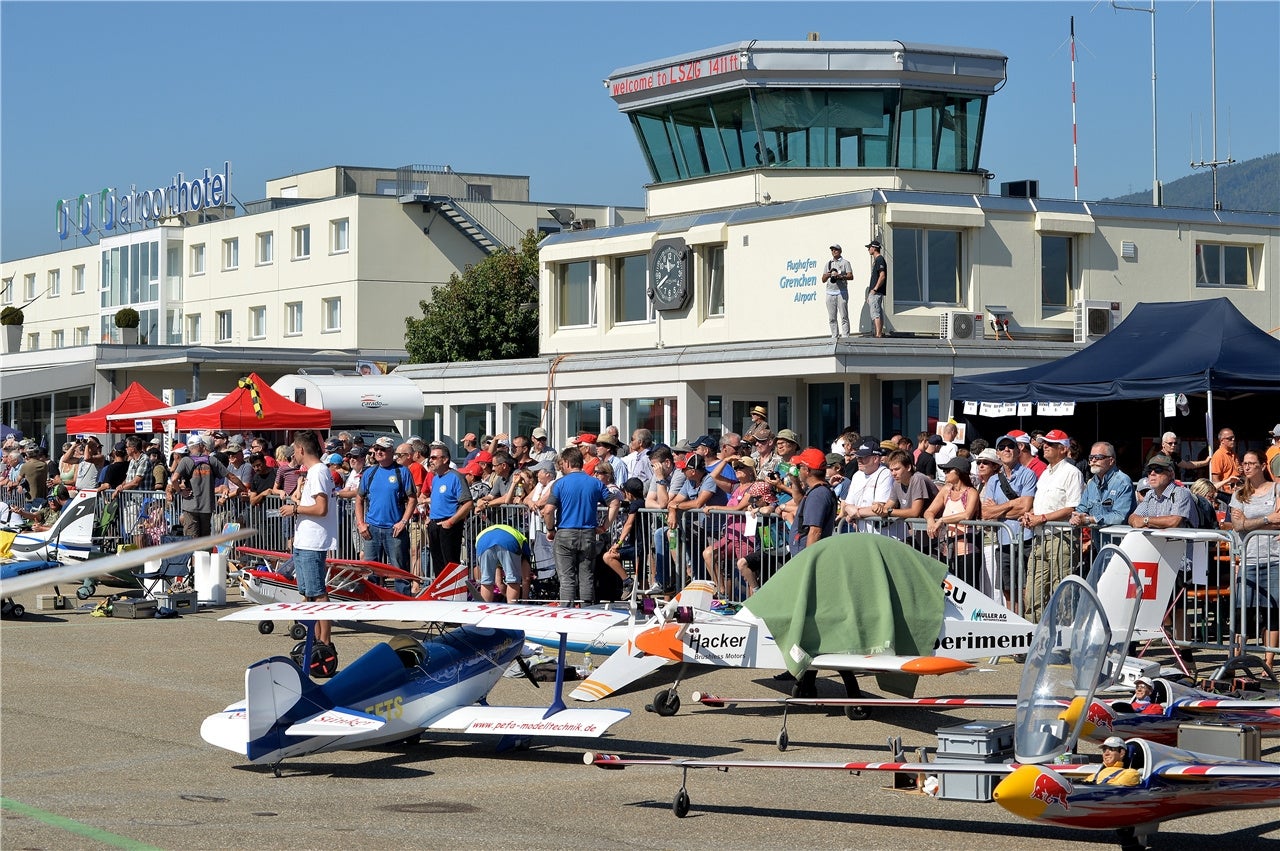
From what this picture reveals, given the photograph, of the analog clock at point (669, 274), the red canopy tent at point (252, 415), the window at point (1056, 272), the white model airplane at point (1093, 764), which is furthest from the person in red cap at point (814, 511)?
the analog clock at point (669, 274)

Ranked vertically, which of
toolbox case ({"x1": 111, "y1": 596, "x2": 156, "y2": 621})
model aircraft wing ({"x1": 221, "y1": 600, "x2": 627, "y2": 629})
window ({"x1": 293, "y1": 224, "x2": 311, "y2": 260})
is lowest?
toolbox case ({"x1": 111, "y1": 596, "x2": 156, "y2": 621})

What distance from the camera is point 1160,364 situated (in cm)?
1930

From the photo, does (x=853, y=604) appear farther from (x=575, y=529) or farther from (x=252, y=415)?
(x=252, y=415)

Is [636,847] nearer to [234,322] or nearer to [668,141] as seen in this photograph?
[668,141]

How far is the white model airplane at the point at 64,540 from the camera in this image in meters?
19.9

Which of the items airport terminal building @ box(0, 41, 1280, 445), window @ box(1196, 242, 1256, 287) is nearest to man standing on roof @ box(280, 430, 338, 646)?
airport terminal building @ box(0, 41, 1280, 445)

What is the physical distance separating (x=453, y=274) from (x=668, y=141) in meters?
25.0

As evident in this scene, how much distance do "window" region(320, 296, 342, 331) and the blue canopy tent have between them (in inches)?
1534

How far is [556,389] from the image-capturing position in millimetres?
34031

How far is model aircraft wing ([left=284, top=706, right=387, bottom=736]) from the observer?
9.02 m

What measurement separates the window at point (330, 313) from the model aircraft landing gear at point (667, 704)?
1866 inches

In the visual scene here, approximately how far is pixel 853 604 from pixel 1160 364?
33.6ft

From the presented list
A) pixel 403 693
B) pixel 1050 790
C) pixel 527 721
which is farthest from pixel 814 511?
pixel 1050 790

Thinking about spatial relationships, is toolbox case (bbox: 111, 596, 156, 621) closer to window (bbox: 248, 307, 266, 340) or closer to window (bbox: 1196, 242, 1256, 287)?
window (bbox: 1196, 242, 1256, 287)
